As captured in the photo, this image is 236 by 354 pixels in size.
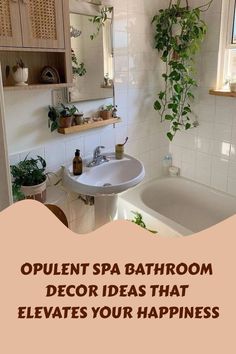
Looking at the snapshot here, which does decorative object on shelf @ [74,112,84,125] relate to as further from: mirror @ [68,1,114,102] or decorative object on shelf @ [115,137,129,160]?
decorative object on shelf @ [115,137,129,160]

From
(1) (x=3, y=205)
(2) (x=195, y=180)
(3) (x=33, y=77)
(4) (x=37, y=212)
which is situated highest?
(3) (x=33, y=77)

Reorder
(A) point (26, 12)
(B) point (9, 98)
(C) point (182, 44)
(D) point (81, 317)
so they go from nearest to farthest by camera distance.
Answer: (D) point (81, 317) < (A) point (26, 12) < (B) point (9, 98) < (C) point (182, 44)

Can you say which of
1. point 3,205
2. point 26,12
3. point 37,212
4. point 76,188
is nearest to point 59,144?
point 76,188

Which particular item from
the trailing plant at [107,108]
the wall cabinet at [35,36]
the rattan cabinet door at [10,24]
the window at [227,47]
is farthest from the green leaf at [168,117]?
the rattan cabinet door at [10,24]

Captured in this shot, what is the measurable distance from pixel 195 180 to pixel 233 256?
→ 1637 mm

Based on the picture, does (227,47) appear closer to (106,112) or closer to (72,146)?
(106,112)

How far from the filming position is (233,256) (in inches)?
42.9

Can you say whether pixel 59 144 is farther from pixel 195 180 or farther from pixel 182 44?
pixel 195 180

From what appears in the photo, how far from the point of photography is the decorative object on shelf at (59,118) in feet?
5.83

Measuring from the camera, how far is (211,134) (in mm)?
2451

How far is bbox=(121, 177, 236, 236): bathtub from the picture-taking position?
2.46 metres

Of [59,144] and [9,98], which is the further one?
[59,144]

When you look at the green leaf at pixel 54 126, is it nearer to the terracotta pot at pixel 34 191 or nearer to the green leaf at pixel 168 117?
the terracotta pot at pixel 34 191

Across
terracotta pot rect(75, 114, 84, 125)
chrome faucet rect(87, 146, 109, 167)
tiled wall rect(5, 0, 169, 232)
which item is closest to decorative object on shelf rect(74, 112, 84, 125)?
terracotta pot rect(75, 114, 84, 125)
